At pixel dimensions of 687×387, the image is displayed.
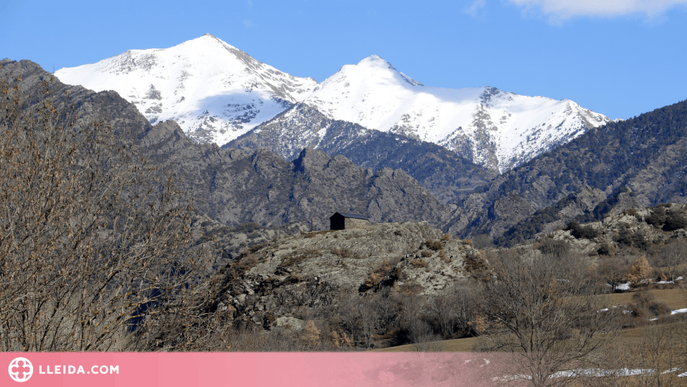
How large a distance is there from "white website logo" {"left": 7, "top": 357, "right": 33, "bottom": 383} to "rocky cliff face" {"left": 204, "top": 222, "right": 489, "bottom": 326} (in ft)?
276

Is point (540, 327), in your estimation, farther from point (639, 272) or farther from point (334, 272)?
point (639, 272)

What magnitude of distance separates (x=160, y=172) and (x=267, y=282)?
323 ft

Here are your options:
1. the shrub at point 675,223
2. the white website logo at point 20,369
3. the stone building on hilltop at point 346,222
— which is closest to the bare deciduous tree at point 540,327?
the white website logo at point 20,369

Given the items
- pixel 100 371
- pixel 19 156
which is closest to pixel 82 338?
pixel 100 371

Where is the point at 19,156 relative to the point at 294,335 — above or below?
above

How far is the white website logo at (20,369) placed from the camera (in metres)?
14.5

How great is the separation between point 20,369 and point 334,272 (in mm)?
105279

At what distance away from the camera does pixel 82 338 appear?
1655 cm

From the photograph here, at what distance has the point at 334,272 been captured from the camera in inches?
4692

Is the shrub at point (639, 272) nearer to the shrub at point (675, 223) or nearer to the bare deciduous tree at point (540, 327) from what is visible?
the shrub at point (675, 223)

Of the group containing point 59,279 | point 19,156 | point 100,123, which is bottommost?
point 59,279

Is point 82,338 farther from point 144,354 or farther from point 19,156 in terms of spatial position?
point 19,156

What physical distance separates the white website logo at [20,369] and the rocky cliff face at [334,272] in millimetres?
83991

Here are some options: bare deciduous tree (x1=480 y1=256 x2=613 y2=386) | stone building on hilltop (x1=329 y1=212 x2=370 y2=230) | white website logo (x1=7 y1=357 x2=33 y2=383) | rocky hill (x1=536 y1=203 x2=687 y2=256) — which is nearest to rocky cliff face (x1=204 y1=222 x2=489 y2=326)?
stone building on hilltop (x1=329 y1=212 x2=370 y2=230)
